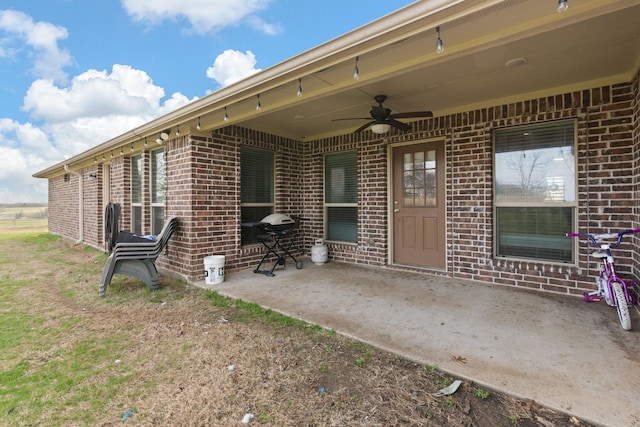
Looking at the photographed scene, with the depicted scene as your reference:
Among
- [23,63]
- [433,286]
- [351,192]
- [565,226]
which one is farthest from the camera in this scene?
[23,63]

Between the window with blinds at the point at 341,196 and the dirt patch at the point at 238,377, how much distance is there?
9.04 feet

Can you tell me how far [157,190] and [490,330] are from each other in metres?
5.45

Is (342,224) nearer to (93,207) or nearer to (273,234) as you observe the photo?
(273,234)

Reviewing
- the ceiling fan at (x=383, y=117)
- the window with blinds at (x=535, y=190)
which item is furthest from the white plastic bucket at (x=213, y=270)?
the window with blinds at (x=535, y=190)

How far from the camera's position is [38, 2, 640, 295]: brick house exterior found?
3.26 m

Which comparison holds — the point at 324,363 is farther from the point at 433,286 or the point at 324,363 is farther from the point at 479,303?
the point at 433,286

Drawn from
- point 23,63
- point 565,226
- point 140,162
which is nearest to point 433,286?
point 565,226

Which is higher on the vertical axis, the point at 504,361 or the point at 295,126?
the point at 295,126

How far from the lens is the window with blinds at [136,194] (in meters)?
5.99

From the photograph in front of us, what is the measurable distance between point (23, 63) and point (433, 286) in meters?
15.9

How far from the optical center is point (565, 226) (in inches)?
142

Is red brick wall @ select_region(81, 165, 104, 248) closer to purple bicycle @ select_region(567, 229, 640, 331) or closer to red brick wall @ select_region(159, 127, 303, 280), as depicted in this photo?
red brick wall @ select_region(159, 127, 303, 280)

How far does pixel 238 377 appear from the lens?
201cm

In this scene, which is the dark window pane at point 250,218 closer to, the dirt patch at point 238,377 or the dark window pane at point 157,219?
the dark window pane at point 157,219
